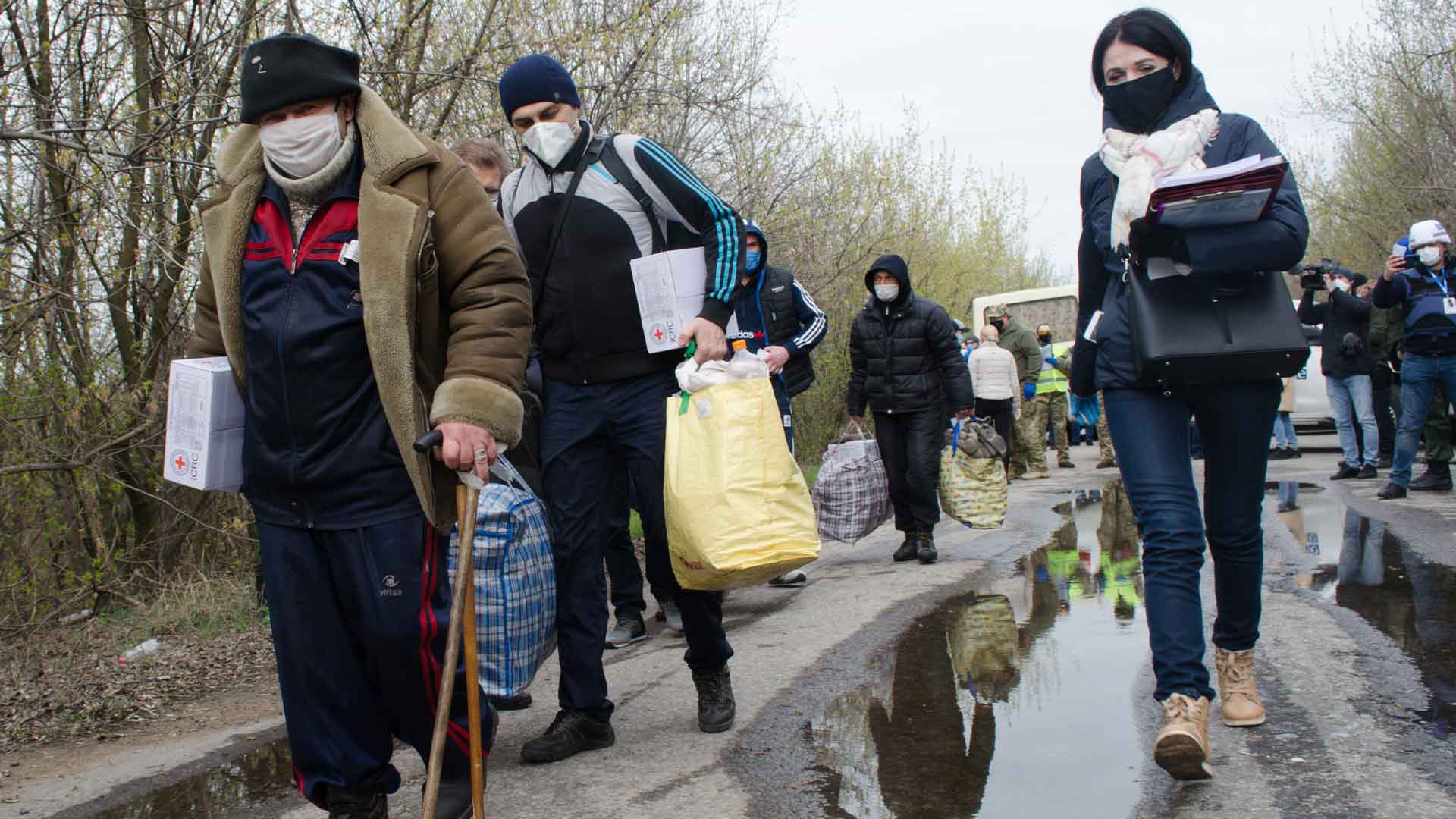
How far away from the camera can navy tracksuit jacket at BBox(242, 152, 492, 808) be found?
9.58 ft

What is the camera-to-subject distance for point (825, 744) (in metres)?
3.91

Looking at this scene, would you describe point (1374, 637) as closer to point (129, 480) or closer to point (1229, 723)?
point (1229, 723)

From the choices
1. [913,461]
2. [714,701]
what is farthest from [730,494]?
[913,461]

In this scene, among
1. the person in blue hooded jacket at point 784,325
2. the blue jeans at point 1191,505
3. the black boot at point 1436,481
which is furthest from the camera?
the black boot at point 1436,481

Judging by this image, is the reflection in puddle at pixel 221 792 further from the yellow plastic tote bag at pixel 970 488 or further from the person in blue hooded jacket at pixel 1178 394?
the yellow plastic tote bag at pixel 970 488

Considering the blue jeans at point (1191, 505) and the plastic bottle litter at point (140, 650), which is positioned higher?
the blue jeans at point (1191, 505)

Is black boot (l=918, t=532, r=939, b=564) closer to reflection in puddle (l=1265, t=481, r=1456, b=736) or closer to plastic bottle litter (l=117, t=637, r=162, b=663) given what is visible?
reflection in puddle (l=1265, t=481, r=1456, b=736)

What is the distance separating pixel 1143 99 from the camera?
12.1 feet

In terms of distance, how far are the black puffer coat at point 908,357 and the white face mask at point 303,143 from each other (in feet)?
18.5

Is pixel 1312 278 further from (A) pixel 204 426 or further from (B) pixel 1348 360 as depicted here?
(A) pixel 204 426

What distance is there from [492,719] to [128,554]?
Result: 5085 millimetres

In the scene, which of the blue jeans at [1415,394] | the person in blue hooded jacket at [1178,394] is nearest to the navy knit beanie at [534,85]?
the person in blue hooded jacket at [1178,394]

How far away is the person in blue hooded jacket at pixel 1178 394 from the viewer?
3.40 metres

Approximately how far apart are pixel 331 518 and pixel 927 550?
5418mm
